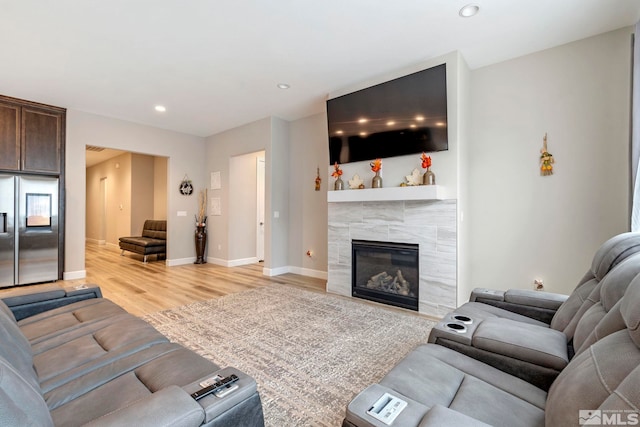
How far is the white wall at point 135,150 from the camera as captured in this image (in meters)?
5.06

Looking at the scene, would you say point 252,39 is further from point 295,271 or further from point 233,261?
point 233,261

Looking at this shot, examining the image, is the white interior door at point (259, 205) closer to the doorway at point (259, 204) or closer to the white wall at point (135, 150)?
the doorway at point (259, 204)

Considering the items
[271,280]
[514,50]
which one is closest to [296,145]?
[271,280]

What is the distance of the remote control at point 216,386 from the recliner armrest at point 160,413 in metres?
0.05

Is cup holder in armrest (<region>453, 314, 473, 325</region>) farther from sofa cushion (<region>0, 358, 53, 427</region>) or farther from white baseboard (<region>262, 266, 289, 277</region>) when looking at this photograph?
white baseboard (<region>262, 266, 289, 277</region>)

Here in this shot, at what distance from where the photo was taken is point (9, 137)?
14.8 feet

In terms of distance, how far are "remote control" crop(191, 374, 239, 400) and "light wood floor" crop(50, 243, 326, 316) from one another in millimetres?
2961

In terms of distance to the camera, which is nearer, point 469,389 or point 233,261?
point 469,389

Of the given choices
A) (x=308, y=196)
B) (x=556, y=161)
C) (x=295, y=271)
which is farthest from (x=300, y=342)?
(x=556, y=161)

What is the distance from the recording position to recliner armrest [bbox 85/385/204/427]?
0.76 meters

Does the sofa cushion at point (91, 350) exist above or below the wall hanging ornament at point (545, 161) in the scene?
below

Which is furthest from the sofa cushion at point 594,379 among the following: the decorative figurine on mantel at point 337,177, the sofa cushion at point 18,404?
the decorative figurine on mantel at point 337,177

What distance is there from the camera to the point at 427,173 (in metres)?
3.37

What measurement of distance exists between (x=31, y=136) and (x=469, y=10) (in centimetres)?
637
